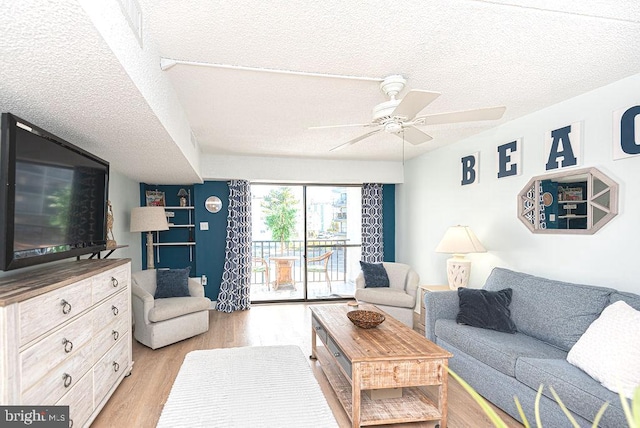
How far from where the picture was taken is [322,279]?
257 inches

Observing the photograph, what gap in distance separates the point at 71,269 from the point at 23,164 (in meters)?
0.89

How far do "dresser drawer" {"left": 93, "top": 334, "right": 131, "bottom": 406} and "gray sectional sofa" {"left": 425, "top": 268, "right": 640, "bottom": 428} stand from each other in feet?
9.05

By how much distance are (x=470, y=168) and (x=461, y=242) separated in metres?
0.98

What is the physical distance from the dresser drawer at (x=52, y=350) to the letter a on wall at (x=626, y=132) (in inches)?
152

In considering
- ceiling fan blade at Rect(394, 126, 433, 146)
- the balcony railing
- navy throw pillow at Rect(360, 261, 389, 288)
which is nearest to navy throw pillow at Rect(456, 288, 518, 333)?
ceiling fan blade at Rect(394, 126, 433, 146)

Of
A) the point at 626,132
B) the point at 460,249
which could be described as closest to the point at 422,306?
the point at 460,249

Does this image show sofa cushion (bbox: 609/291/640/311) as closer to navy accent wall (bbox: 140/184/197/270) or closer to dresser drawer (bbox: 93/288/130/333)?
dresser drawer (bbox: 93/288/130/333)

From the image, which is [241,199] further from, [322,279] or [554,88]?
[554,88]

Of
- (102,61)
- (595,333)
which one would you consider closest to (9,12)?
(102,61)

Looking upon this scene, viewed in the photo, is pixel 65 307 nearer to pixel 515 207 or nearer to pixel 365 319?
pixel 365 319

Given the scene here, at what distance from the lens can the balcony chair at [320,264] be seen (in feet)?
21.0

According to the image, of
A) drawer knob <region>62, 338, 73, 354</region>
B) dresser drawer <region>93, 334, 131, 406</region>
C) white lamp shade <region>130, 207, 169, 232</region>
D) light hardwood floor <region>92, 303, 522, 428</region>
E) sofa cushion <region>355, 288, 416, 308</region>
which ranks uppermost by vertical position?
white lamp shade <region>130, 207, 169, 232</region>

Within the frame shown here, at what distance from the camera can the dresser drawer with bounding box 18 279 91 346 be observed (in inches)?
67.4

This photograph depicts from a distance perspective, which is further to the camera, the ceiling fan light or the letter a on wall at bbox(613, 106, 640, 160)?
the letter a on wall at bbox(613, 106, 640, 160)
